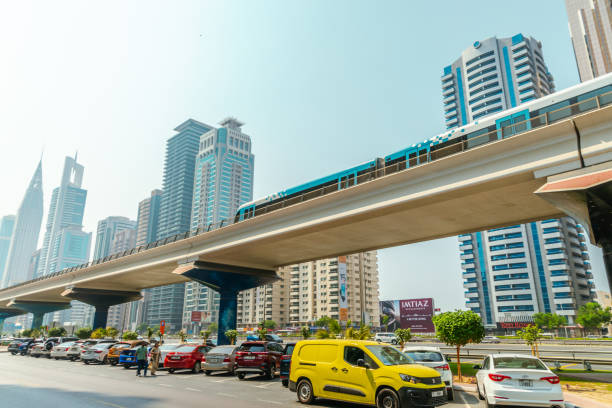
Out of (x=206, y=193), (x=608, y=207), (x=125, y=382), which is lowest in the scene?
(x=125, y=382)

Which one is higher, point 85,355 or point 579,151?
point 579,151

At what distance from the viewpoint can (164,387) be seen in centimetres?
1563

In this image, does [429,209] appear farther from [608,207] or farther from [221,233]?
[221,233]

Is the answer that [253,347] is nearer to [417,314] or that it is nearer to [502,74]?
[417,314]

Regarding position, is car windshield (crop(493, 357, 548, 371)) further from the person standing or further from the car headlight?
the person standing

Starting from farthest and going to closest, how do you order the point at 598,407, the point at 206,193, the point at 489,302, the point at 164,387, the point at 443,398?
the point at 206,193, the point at 489,302, the point at 164,387, the point at 598,407, the point at 443,398

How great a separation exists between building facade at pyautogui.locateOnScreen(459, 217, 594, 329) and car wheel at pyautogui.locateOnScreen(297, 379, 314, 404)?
12116cm

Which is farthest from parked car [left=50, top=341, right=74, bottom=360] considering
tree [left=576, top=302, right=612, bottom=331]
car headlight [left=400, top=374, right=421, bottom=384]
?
tree [left=576, top=302, right=612, bottom=331]

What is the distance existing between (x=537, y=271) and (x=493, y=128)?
116 metres

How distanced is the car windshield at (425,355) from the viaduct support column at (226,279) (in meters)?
31.6

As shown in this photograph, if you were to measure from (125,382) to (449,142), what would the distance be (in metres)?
22.2

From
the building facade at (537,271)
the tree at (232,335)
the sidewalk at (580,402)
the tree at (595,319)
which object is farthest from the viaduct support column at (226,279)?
the building facade at (537,271)

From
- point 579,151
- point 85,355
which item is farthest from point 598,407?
point 85,355

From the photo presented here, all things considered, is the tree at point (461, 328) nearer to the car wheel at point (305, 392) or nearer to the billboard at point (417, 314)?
the car wheel at point (305, 392)
